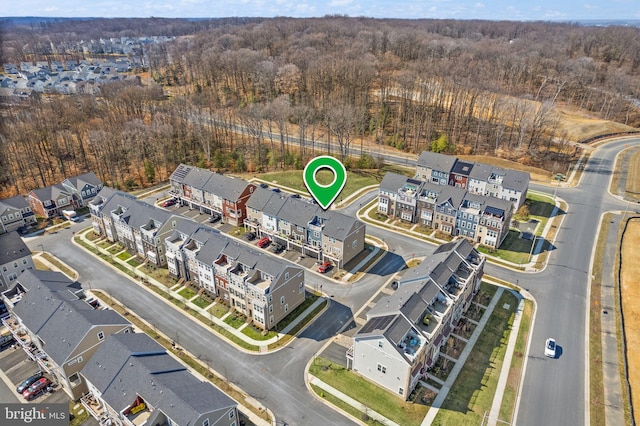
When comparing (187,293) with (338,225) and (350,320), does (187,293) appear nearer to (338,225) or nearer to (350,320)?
(350,320)

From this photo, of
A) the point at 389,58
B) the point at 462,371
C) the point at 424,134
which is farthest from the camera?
the point at 389,58

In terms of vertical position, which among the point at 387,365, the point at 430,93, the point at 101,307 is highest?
the point at 430,93

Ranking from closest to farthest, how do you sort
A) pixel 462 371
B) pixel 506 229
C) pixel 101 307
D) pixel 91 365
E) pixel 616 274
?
1. pixel 91 365
2. pixel 462 371
3. pixel 101 307
4. pixel 616 274
5. pixel 506 229

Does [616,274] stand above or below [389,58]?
below

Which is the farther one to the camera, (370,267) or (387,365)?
(370,267)

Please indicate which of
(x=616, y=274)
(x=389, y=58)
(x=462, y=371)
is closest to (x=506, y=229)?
(x=616, y=274)

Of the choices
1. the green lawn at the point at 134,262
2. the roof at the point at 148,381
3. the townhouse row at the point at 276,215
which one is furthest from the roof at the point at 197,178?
the roof at the point at 148,381

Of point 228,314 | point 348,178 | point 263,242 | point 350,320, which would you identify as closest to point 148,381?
point 228,314

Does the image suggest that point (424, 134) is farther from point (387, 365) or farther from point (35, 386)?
point (35, 386)

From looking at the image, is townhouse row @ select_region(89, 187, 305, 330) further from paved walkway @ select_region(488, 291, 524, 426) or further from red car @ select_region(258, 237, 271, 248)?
paved walkway @ select_region(488, 291, 524, 426)
